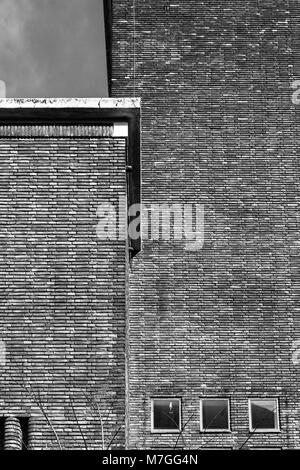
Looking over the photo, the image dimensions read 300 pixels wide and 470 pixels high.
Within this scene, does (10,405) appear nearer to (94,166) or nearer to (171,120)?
(94,166)

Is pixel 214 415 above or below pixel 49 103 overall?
below

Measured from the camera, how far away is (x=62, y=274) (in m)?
17.3

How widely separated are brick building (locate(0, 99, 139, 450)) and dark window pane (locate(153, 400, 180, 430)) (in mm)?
6900

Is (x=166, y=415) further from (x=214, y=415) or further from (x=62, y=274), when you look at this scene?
(x=62, y=274)

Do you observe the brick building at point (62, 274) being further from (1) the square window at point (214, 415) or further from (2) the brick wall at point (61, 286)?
(1) the square window at point (214, 415)

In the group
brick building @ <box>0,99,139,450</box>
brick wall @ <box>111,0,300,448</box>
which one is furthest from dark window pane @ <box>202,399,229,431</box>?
brick building @ <box>0,99,139,450</box>

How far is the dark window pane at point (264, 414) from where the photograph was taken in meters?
23.3

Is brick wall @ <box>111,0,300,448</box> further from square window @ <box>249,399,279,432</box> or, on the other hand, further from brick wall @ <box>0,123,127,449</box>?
brick wall @ <box>0,123,127,449</box>

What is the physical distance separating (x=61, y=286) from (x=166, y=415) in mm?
7363

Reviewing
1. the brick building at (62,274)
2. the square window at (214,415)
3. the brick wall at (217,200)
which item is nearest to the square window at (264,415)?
the brick wall at (217,200)

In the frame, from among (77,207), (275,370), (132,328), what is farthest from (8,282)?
(275,370)

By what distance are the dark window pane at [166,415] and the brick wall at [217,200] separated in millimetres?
195

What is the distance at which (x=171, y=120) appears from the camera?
1009 inches

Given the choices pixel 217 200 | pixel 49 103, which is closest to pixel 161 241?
pixel 217 200
